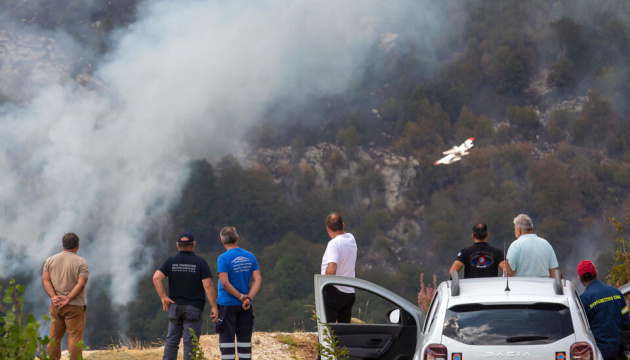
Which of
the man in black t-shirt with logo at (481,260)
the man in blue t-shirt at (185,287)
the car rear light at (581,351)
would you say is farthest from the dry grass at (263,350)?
the car rear light at (581,351)

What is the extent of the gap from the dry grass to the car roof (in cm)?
487

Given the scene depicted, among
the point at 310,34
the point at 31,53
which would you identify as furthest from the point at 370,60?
the point at 31,53

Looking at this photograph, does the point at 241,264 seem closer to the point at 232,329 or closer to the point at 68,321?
the point at 232,329

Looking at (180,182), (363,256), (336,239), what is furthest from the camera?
(180,182)

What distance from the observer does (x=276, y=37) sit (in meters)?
128

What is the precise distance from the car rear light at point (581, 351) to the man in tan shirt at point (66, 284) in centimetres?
448

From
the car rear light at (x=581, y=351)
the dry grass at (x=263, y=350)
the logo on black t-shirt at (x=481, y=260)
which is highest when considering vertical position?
the logo on black t-shirt at (x=481, y=260)

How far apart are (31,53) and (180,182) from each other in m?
31.1

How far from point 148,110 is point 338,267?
109m

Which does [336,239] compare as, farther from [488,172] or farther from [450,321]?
[488,172]

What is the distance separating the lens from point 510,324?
558 centimetres

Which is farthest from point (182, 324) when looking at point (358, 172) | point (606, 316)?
point (358, 172)

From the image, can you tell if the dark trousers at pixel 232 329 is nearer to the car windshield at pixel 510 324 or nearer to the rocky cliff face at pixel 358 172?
the car windshield at pixel 510 324

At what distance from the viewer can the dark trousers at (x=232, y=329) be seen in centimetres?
760
